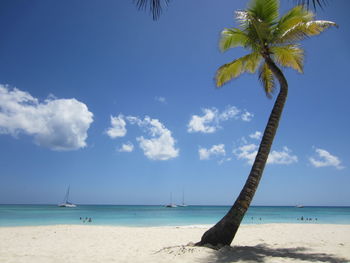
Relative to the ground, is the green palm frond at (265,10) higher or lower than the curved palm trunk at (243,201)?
higher

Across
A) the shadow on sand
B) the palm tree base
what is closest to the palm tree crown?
the palm tree base

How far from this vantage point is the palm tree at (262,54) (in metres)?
7.85

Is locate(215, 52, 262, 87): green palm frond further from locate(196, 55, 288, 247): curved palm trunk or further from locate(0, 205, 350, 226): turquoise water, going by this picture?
locate(0, 205, 350, 226): turquoise water

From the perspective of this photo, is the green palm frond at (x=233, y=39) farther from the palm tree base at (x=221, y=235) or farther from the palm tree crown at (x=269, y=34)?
the palm tree base at (x=221, y=235)

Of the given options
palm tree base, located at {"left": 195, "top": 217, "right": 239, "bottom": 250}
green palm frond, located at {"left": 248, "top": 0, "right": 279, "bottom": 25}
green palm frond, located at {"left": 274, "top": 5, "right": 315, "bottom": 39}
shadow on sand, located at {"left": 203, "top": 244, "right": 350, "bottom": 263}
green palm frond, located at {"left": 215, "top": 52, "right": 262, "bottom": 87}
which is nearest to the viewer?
shadow on sand, located at {"left": 203, "top": 244, "right": 350, "bottom": 263}

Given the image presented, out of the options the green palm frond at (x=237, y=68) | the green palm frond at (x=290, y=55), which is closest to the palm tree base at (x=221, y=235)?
the green palm frond at (x=237, y=68)

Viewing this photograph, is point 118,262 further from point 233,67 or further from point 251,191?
point 233,67

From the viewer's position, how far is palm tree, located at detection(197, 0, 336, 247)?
7.85 metres

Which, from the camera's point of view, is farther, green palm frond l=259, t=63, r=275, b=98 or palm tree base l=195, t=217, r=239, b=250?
green palm frond l=259, t=63, r=275, b=98

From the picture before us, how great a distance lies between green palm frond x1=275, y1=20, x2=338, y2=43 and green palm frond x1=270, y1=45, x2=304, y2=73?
0.28m

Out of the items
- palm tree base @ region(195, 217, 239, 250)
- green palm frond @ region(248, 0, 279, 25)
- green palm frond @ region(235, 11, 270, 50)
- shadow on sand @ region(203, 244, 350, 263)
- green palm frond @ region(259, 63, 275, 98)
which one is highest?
green palm frond @ region(248, 0, 279, 25)

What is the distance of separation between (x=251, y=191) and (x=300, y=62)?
5.47 m

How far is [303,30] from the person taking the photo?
925 cm

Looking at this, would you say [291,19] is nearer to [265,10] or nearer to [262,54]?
[265,10]
